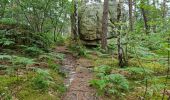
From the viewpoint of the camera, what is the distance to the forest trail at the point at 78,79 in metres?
6.44

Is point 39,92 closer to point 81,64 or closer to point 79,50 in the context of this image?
point 81,64

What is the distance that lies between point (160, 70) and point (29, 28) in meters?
6.61

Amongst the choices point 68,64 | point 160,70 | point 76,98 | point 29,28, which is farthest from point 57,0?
point 76,98

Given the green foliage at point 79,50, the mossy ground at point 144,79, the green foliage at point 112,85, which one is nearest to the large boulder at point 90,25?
the green foliage at point 79,50

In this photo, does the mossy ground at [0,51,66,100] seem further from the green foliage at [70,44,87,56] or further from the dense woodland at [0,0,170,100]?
the green foliage at [70,44,87,56]

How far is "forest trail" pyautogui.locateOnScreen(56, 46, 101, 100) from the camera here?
644 centimetres

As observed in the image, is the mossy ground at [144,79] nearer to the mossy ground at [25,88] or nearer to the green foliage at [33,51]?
the mossy ground at [25,88]

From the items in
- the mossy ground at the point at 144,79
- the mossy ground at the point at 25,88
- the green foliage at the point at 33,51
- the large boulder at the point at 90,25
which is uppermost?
the large boulder at the point at 90,25

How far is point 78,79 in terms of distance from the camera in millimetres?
8016

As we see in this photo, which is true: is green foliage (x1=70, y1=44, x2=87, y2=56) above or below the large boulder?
below

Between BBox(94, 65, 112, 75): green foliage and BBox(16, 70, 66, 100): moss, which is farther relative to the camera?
BBox(94, 65, 112, 75): green foliage

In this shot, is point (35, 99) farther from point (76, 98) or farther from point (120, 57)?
point (120, 57)

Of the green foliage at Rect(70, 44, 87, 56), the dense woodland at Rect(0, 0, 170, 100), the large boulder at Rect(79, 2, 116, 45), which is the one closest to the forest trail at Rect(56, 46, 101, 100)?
the dense woodland at Rect(0, 0, 170, 100)

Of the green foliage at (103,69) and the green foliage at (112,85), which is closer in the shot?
the green foliage at (112,85)
